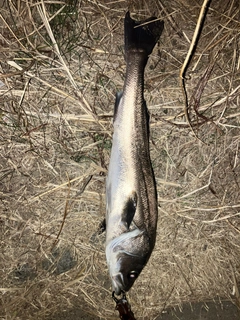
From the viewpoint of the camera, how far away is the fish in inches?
94.7

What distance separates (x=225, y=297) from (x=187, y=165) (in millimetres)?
1462

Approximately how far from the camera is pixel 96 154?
9.93 feet

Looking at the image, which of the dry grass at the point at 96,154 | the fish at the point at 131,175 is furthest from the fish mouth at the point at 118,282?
the dry grass at the point at 96,154

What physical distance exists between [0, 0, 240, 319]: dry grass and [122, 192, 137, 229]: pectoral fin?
62cm

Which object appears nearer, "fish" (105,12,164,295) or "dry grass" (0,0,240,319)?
"fish" (105,12,164,295)

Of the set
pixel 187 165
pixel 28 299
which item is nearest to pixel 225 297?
pixel 187 165

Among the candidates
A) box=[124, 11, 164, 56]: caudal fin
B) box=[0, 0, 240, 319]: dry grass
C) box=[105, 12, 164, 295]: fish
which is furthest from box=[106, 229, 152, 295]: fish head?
box=[124, 11, 164, 56]: caudal fin

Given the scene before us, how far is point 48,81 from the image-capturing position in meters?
2.86

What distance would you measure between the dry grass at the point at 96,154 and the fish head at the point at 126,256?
2.26 ft

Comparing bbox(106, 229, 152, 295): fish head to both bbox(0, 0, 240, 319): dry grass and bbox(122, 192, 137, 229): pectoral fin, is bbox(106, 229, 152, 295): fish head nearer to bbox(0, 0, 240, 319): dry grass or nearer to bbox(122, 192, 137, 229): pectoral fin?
bbox(122, 192, 137, 229): pectoral fin

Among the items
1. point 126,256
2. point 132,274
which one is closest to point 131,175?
point 126,256

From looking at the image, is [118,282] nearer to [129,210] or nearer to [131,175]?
[129,210]

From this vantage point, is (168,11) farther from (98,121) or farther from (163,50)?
(98,121)

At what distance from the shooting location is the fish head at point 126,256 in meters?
2.47
